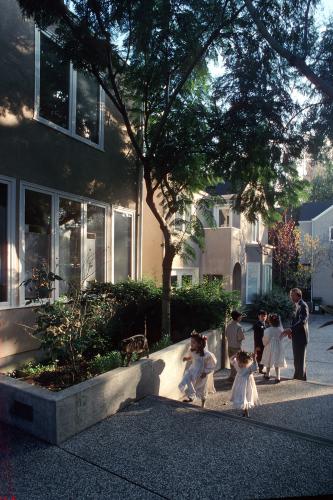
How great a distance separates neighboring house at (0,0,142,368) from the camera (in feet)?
22.5

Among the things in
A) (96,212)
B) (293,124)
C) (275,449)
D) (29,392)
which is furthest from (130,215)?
(275,449)

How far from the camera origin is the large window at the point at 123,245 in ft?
33.0

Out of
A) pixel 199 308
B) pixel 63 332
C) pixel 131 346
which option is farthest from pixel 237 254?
pixel 63 332

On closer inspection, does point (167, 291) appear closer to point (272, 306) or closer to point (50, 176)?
point (50, 176)

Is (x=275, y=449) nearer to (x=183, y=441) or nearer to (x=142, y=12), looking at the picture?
(x=183, y=441)

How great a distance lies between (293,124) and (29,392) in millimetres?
6197

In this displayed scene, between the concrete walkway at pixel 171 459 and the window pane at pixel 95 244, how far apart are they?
412cm

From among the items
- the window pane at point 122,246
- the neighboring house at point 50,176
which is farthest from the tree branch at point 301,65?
the window pane at point 122,246

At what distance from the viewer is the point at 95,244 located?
364 inches

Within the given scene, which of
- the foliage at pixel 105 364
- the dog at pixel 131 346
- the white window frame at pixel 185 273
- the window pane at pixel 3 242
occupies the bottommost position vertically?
the foliage at pixel 105 364

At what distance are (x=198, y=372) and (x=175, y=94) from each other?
5.08 m

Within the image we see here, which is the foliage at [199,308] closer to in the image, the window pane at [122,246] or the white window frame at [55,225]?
the window pane at [122,246]

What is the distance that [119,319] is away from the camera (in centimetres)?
918

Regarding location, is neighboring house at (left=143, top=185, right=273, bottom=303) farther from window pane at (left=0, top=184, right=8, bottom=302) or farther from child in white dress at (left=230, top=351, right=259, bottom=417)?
child in white dress at (left=230, top=351, right=259, bottom=417)
